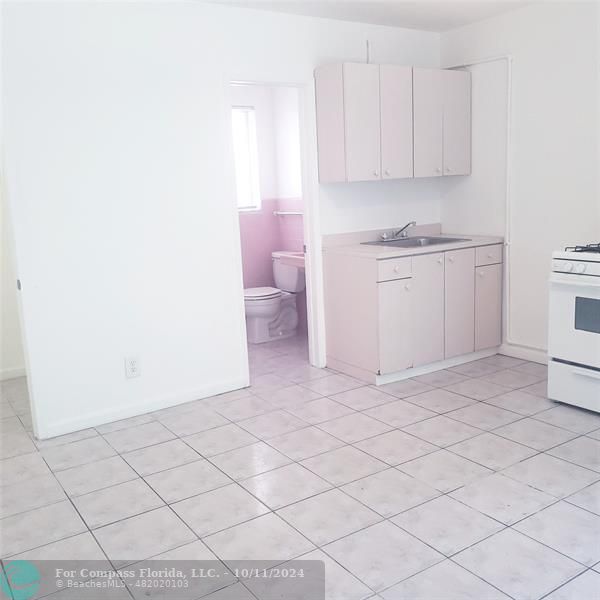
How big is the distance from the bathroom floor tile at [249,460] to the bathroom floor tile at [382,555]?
2.27ft

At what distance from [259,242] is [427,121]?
1.91 m

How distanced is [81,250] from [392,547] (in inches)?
87.3

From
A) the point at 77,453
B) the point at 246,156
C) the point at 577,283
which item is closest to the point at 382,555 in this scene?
the point at 77,453

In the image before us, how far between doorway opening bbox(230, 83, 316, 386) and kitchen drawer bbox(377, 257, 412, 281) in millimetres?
1293

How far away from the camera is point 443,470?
2805 millimetres

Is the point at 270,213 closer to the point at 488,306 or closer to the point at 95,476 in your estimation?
the point at 488,306

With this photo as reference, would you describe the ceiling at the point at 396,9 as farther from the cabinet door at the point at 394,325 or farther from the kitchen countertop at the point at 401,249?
the cabinet door at the point at 394,325

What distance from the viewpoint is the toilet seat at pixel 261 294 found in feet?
16.6

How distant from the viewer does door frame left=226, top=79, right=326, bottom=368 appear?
13.5 ft

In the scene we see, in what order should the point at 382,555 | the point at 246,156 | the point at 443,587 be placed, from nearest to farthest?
the point at 443,587 < the point at 382,555 < the point at 246,156

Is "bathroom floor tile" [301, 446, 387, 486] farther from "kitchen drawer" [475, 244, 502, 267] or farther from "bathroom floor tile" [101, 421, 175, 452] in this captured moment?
"kitchen drawer" [475, 244, 502, 267]

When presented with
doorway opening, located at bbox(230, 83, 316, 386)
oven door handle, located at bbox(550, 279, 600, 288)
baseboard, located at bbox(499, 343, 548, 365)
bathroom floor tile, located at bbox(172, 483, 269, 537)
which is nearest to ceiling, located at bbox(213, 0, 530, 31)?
doorway opening, located at bbox(230, 83, 316, 386)

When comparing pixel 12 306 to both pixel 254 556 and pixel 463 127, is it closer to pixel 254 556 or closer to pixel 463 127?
pixel 254 556

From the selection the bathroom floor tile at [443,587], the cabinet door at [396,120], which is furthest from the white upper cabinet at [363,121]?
the bathroom floor tile at [443,587]
